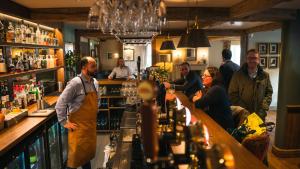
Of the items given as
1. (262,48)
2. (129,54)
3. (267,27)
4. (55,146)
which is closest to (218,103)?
(55,146)

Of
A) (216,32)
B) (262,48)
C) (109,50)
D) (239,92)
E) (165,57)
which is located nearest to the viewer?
(239,92)

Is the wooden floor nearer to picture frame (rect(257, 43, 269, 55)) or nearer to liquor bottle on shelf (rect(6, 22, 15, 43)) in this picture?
liquor bottle on shelf (rect(6, 22, 15, 43))

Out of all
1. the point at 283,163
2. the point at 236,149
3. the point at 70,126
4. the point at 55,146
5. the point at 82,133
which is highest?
the point at 236,149

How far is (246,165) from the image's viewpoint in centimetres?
172

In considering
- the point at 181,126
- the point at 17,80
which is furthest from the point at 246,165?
the point at 17,80

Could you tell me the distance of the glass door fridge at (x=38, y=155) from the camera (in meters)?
3.26

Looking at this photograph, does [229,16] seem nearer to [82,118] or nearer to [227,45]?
[82,118]

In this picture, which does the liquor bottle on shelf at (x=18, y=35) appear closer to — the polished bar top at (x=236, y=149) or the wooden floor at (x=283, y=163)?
the polished bar top at (x=236, y=149)

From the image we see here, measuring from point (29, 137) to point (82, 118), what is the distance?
68cm

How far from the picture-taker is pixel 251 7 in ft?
11.2

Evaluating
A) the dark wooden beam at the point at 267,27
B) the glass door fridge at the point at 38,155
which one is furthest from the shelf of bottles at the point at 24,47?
the dark wooden beam at the point at 267,27

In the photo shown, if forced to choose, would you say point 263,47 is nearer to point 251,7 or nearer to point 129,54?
point 251,7

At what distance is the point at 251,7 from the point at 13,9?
3.24m

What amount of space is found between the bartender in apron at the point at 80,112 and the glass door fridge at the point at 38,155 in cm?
34
